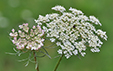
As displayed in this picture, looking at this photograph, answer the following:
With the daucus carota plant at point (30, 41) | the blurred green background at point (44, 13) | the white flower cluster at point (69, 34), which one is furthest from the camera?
the blurred green background at point (44, 13)

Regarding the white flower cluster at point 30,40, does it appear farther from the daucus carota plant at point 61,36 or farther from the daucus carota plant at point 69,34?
the daucus carota plant at point 69,34

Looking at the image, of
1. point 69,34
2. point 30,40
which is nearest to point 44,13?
point 69,34

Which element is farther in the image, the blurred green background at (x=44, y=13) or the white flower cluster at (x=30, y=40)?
the blurred green background at (x=44, y=13)

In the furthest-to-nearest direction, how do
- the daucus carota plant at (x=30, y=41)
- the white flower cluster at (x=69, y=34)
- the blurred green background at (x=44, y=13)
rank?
the blurred green background at (x=44, y=13)
the white flower cluster at (x=69, y=34)
the daucus carota plant at (x=30, y=41)

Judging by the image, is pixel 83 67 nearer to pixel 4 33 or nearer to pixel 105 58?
pixel 105 58

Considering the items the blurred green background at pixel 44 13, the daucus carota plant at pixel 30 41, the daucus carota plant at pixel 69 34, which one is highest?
the blurred green background at pixel 44 13

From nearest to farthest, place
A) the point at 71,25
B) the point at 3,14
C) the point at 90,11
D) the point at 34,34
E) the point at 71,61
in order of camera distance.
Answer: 1. the point at 34,34
2. the point at 71,25
3. the point at 71,61
4. the point at 3,14
5. the point at 90,11

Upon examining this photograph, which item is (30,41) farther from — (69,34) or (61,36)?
(69,34)

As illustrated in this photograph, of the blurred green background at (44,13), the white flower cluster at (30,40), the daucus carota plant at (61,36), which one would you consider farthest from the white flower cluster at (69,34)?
the blurred green background at (44,13)

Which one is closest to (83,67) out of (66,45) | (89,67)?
(89,67)

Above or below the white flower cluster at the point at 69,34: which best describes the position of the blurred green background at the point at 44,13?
above
